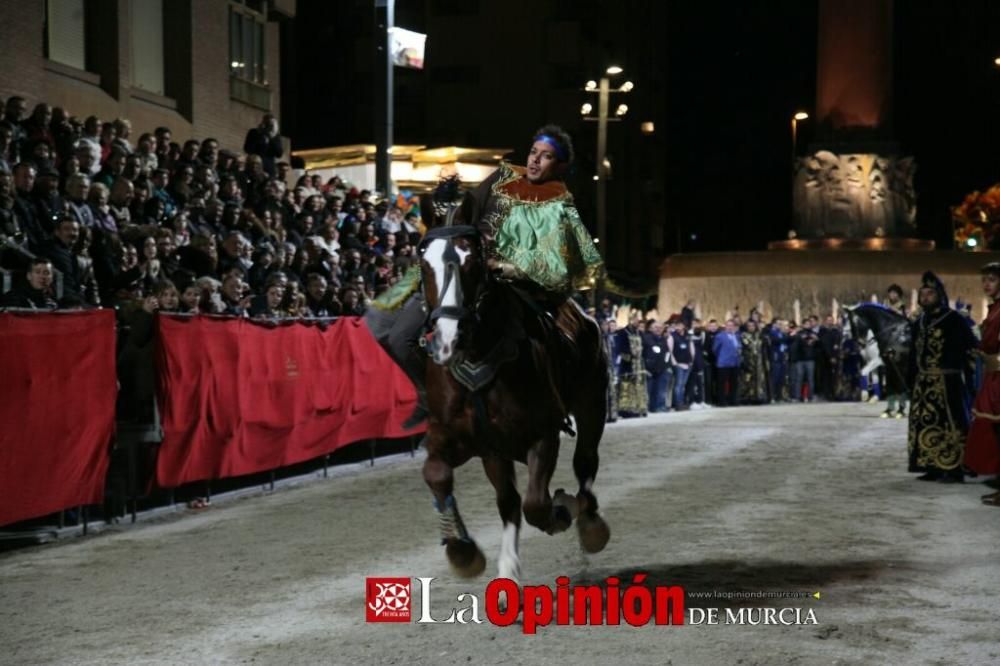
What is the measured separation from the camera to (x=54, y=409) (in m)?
11.1

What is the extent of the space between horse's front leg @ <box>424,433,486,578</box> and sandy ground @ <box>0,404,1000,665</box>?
12.5 inches

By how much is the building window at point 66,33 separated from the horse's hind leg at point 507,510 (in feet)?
53.0

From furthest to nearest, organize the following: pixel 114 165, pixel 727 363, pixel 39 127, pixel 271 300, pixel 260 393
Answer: pixel 727 363
pixel 114 165
pixel 271 300
pixel 39 127
pixel 260 393

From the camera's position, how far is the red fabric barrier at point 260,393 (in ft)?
42.3

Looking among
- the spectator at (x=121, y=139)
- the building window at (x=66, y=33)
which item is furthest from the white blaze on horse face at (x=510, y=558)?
the building window at (x=66, y=33)

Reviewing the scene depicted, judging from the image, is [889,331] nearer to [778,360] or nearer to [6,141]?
[778,360]

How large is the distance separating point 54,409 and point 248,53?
64.8 ft

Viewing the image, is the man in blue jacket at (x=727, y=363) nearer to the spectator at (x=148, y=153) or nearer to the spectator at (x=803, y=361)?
the spectator at (x=803, y=361)

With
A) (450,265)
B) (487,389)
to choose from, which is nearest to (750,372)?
(487,389)

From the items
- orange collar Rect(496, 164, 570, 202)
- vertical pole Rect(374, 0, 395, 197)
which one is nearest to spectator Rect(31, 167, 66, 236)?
orange collar Rect(496, 164, 570, 202)

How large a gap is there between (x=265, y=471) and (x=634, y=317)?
562 inches

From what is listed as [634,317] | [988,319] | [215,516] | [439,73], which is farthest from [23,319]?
[439,73]

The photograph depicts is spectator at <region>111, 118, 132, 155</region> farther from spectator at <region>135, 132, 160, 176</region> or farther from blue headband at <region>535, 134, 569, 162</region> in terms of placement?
blue headband at <region>535, 134, 569, 162</region>

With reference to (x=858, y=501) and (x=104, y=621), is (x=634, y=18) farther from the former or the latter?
(x=104, y=621)
